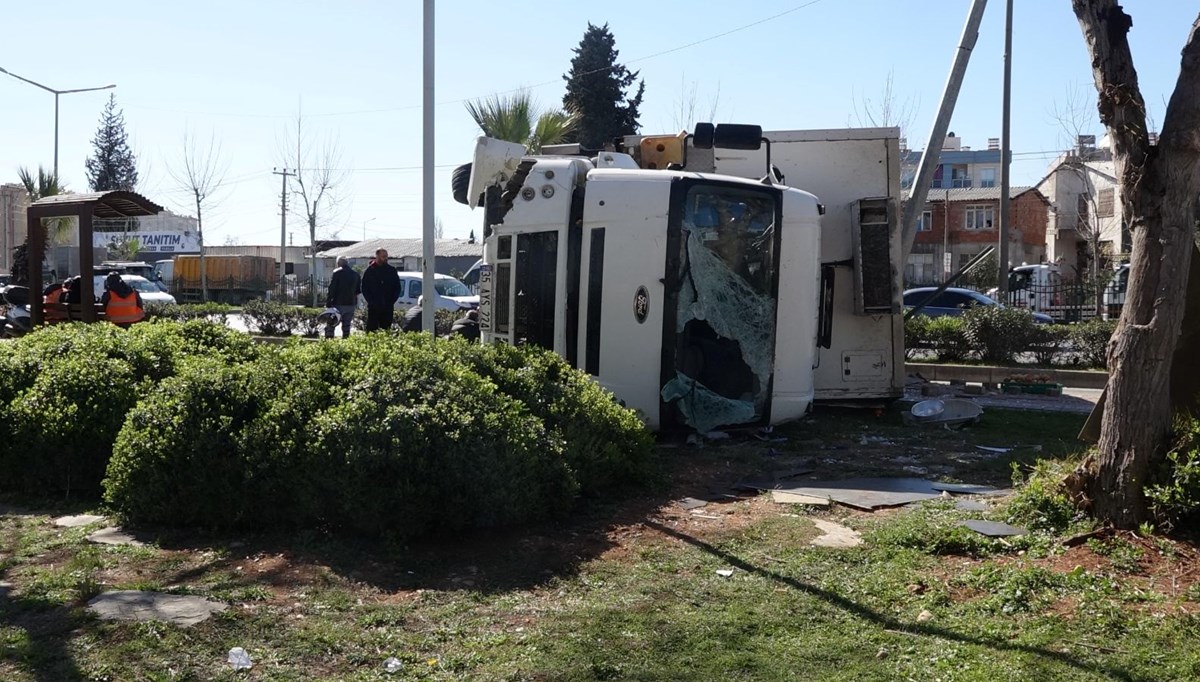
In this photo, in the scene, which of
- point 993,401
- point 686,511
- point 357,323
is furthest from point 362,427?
point 357,323

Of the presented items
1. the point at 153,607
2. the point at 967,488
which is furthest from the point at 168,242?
the point at 153,607

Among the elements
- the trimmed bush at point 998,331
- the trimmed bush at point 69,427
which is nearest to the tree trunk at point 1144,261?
the trimmed bush at point 69,427

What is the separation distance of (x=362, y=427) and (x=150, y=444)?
59.1 inches

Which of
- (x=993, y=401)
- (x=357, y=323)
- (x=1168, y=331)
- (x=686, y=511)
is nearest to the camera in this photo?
(x=1168, y=331)

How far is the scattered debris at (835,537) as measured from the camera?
6113mm

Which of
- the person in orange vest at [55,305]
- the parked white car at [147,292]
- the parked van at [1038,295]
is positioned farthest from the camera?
the parked white car at [147,292]

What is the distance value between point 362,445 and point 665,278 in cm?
392

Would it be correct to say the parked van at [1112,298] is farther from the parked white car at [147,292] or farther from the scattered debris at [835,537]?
the parked white car at [147,292]

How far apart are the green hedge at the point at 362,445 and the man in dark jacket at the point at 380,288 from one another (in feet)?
28.9

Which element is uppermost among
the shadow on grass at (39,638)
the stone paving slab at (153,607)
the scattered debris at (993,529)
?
the scattered debris at (993,529)

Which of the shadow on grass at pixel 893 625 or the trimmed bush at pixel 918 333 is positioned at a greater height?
the trimmed bush at pixel 918 333

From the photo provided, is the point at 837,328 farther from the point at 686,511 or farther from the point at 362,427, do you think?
the point at 362,427

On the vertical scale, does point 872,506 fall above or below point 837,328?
below

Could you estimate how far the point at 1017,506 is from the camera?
6.16 meters
